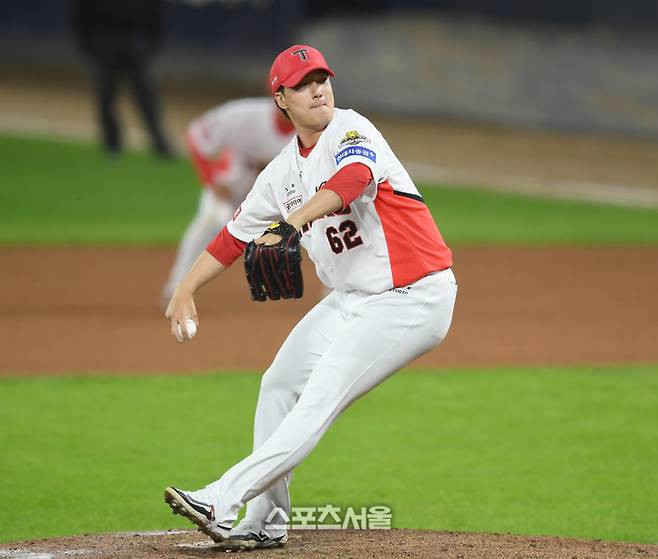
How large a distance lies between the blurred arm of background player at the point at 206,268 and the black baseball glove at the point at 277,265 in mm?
36

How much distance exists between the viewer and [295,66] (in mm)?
5277

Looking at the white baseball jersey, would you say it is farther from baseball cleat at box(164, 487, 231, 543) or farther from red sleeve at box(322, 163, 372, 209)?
baseball cleat at box(164, 487, 231, 543)

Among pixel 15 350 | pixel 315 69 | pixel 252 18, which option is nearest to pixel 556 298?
pixel 15 350

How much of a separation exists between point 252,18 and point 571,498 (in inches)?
851

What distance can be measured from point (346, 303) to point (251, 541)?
40.3 inches

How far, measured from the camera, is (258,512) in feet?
18.2

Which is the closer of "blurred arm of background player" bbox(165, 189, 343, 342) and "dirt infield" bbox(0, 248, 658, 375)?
"blurred arm of background player" bbox(165, 189, 343, 342)

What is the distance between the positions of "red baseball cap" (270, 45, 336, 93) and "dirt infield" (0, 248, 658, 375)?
495 cm

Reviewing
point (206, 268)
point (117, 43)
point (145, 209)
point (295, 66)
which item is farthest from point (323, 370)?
point (117, 43)

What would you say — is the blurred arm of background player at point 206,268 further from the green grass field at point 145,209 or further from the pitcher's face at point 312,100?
the green grass field at point 145,209

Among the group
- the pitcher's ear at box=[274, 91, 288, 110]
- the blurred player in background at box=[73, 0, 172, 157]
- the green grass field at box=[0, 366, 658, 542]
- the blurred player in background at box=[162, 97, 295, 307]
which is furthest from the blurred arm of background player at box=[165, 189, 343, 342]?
the blurred player in background at box=[73, 0, 172, 157]

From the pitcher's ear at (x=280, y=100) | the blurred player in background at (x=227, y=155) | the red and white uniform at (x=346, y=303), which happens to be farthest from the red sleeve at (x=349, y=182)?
the blurred player in background at (x=227, y=155)

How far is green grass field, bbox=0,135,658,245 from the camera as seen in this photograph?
16625 millimetres

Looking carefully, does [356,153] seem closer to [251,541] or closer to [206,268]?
[206,268]
